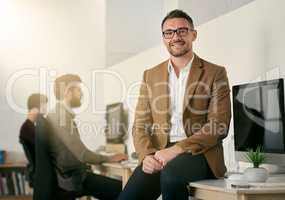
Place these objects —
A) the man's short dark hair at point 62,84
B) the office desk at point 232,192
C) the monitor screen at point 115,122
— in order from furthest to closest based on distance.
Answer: the monitor screen at point 115,122 < the man's short dark hair at point 62,84 < the office desk at point 232,192

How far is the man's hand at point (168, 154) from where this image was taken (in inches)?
95.6


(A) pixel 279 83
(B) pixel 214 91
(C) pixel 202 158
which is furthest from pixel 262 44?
(C) pixel 202 158

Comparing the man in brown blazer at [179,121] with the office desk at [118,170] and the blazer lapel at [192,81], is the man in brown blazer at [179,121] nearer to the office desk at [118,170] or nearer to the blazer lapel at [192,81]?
the blazer lapel at [192,81]

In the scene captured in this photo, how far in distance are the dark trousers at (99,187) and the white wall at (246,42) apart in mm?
807

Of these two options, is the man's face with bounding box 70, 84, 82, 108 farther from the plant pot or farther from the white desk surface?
the plant pot

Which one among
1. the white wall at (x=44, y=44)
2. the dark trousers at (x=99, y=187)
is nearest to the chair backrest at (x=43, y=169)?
the dark trousers at (x=99, y=187)

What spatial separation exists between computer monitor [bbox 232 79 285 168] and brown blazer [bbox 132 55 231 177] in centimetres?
26

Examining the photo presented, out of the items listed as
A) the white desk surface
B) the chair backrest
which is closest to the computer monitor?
the white desk surface

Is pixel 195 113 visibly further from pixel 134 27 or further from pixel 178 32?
pixel 134 27

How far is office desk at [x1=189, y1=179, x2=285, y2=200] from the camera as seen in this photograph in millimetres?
2074

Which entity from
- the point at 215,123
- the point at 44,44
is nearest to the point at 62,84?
the point at 215,123

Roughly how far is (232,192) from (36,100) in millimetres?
4733

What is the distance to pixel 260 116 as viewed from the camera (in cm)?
275

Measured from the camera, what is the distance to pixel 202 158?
8.02ft
